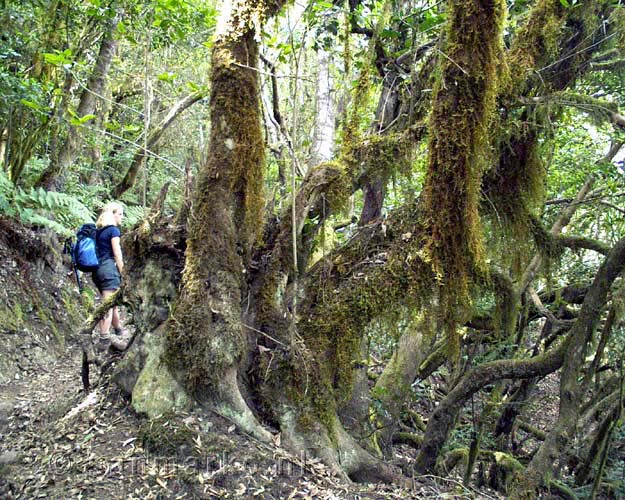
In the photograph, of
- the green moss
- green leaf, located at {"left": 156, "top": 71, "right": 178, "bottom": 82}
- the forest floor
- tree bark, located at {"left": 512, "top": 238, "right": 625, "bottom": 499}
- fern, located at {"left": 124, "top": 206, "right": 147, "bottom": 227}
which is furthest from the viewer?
fern, located at {"left": 124, "top": 206, "right": 147, "bottom": 227}

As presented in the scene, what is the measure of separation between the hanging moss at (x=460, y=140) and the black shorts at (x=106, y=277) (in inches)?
161

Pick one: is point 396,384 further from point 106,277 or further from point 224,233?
point 106,277

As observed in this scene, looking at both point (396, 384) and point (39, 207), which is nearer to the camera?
point (396, 384)

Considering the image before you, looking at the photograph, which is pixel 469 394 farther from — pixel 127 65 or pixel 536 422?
pixel 127 65

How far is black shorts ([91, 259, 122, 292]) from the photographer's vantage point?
6199 millimetres

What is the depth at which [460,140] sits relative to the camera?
3.84m

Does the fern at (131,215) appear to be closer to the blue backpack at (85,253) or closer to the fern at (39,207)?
the fern at (39,207)

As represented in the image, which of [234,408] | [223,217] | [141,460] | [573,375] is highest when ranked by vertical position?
[223,217]

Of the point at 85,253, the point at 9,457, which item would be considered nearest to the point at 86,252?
the point at 85,253

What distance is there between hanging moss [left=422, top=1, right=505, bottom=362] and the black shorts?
4079 millimetres

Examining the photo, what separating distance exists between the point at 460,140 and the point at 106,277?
14.9ft

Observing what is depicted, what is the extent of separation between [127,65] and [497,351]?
10.4 meters

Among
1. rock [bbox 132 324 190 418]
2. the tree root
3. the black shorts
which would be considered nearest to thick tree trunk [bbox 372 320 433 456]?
the tree root

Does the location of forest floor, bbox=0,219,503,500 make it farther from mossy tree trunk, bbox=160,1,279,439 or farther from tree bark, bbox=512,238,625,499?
tree bark, bbox=512,238,625,499
